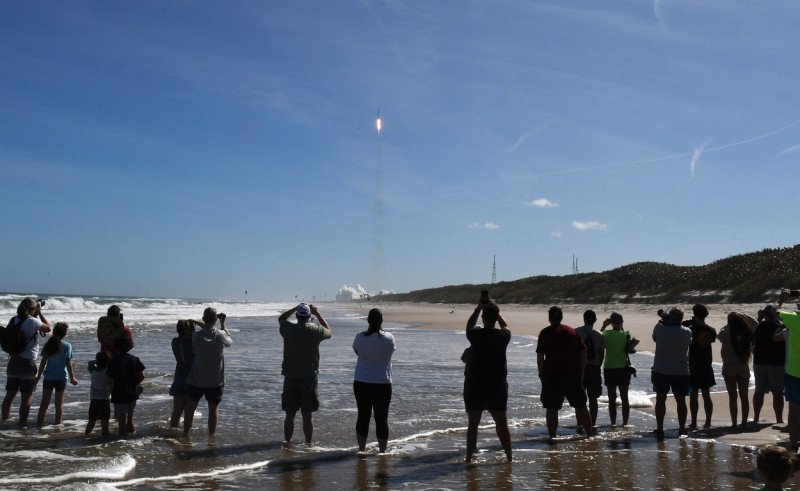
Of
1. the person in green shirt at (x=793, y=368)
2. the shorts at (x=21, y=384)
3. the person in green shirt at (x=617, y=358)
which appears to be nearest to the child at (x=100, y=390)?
the shorts at (x=21, y=384)

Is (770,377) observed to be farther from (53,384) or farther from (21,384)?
(21,384)

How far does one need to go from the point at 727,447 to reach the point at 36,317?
30.9ft

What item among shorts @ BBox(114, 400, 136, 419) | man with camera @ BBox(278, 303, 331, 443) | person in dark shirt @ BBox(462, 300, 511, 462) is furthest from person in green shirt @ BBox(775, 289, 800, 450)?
shorts @ BBox(114, 400, 136, 419)

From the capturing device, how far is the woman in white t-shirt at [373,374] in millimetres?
7793

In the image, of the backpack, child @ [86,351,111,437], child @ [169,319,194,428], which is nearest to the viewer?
child @ [86,351,111,437]

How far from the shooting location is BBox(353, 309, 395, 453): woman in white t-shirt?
779 centimetres

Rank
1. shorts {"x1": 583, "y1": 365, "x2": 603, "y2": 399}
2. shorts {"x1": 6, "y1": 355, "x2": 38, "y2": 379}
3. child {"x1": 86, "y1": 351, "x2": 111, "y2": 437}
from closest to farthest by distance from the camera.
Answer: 1. child {"x1": 86, "y1": 351, "x2": 111, "y2": 437}
2. shorts {"x1": 6, "y1": 355, "x2": 38, "y2": 379}
3. shorts {"x1": 583, "y1": 365, "x2": 603, "y2": 399}

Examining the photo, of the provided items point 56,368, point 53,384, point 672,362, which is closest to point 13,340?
point 56,368

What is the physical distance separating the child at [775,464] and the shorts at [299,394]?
5622 mm

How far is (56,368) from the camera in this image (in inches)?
360

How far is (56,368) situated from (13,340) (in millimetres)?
670

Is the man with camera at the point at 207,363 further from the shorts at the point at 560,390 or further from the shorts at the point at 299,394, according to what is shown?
the shorts at the point at 560,390

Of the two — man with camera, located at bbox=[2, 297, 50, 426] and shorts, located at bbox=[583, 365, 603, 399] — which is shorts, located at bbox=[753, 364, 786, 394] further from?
man with camera, located at bbox=[2, 297, 50, 426]

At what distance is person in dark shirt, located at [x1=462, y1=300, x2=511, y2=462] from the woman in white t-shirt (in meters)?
1.01
